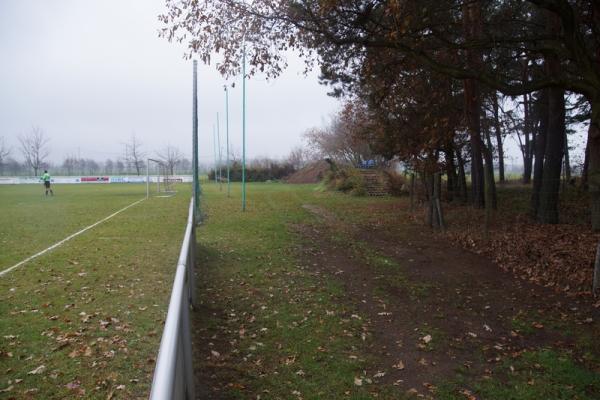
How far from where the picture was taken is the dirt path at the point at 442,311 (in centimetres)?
476

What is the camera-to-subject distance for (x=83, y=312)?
602 cm

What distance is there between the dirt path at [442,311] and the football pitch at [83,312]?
260 centimetres

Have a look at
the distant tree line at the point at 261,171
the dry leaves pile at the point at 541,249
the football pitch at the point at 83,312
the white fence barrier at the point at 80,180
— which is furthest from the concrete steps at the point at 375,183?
the distant tree line at the point at 261,171

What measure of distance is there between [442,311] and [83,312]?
4694 millimetres

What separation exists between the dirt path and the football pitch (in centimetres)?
260

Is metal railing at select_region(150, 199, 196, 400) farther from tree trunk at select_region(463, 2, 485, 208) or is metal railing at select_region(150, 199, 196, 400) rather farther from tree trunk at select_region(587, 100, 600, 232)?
tree trunk at select_region(587, 100, 600, 232)

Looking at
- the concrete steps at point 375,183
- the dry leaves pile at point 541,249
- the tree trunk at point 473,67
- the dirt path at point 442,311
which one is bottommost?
the dirt path at point 442,311

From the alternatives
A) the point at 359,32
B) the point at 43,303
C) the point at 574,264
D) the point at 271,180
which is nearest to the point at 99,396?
the point at 43,303

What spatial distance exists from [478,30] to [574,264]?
5899 millimetres

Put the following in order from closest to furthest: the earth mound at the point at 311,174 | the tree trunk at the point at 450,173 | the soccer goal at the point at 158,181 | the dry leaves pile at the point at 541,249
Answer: the dry leaves pile at the point at 541,249 → the tree trunk at the point at 450,173 → the soccer goal at the point at 158,181 → the earth mound at the point at 311,174

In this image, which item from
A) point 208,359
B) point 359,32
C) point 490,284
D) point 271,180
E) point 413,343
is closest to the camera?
point 208,359

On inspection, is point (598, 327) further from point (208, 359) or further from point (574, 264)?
point (208, 359)

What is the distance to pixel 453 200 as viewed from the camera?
835 inches

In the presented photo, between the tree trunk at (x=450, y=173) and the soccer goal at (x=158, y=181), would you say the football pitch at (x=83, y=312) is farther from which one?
the soccer goal at (x=158, y=181)
